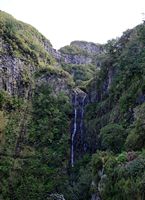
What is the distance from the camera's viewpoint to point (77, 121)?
57.1 meters

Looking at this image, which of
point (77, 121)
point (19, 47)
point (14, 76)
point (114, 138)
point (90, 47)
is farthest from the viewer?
point (90, 47)

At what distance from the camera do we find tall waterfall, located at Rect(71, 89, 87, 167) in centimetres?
5179

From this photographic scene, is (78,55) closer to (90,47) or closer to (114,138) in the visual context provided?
(90,47)

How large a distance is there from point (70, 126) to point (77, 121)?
189 cm

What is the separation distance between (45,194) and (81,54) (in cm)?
7014

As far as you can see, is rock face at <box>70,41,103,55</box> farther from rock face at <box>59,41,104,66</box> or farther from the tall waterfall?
the tall waterfall

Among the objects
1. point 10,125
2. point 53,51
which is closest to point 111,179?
point 10,125

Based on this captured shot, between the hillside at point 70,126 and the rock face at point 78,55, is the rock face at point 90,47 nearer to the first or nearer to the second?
the rock face at point 78,55

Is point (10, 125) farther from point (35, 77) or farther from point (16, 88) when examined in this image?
point (35, 77)

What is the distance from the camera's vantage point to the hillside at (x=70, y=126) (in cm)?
2978

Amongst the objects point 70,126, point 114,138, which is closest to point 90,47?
point 70,126

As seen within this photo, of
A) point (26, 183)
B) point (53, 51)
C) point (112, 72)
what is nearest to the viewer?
point (26, 183)

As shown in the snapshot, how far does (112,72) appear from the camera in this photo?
5506cm

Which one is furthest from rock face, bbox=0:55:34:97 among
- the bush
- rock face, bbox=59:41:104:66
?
rock face, bbox=59:41:104:66
